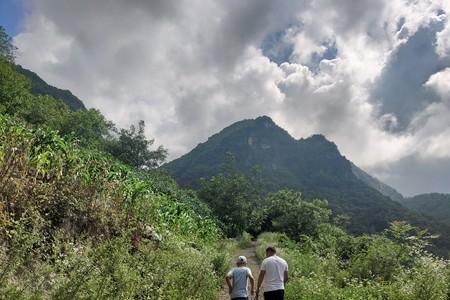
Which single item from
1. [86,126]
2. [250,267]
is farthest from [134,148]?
[250,267]

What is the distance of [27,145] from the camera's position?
10914 millimetres

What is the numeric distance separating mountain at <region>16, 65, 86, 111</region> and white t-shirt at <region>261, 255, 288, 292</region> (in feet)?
315

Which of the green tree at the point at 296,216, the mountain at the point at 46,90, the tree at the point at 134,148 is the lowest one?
the green tree at the point at 296,216

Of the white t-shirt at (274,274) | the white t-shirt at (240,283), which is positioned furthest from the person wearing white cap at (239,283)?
the white t-shirt at (274,274)

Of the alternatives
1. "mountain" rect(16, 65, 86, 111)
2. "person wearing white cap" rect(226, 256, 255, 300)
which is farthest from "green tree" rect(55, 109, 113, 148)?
"person wearing white cap" rect(226, 256, 255, 300)

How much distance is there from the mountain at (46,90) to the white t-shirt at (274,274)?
96.0 meters

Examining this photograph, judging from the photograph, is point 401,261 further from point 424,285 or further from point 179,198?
point 179,198

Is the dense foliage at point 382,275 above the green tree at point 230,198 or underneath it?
underneath

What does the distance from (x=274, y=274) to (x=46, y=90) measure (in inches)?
5117

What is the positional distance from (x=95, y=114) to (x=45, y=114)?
18.0m

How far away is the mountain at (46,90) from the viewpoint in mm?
112031

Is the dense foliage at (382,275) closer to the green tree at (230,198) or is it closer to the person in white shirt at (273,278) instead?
the person in white shirt at (273,278)

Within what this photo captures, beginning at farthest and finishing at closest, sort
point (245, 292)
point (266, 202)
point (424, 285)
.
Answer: point (266, 202), point (424, 285), point (245, 292)

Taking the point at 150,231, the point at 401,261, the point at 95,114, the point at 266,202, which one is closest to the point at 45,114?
the point at 95,114
